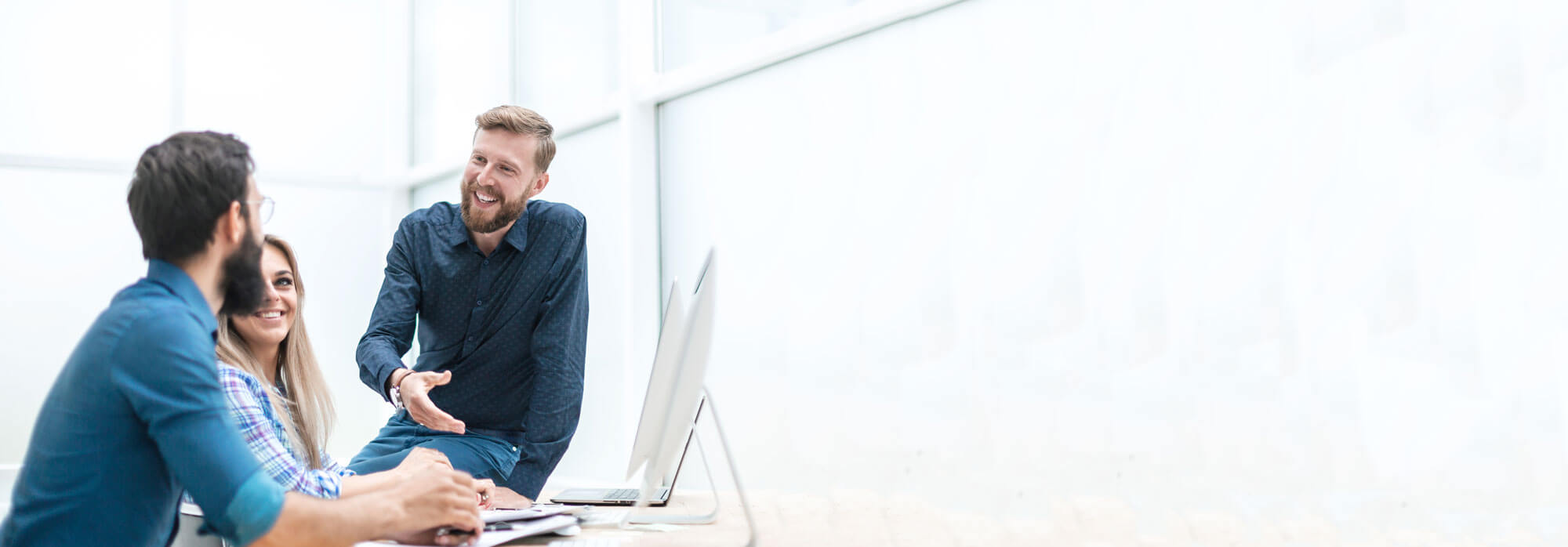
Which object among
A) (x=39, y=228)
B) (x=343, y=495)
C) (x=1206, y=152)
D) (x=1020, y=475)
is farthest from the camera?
(x=39, y=228)

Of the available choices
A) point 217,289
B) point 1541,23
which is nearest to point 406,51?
point 217,289

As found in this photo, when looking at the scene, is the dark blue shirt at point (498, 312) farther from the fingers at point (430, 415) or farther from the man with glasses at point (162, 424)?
the man with glasses at point (162, 424)

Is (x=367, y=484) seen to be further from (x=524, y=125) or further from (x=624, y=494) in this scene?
(x=524, y=125)

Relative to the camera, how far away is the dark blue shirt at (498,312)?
99.9 inches

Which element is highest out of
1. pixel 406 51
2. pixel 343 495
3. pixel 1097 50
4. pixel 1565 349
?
pixel 406 51

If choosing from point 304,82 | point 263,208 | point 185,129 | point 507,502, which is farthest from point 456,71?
point 263,208

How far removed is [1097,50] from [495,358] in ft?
5.34

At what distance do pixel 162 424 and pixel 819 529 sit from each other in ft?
3.13

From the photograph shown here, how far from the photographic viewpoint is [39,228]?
4.60 metres

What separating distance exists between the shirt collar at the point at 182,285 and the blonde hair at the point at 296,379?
0.79 metres

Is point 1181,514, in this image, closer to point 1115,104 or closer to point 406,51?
point 1115,104

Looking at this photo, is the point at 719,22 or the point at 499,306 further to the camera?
the point at 719,22

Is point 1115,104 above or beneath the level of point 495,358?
above

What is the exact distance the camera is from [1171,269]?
2.21 m
